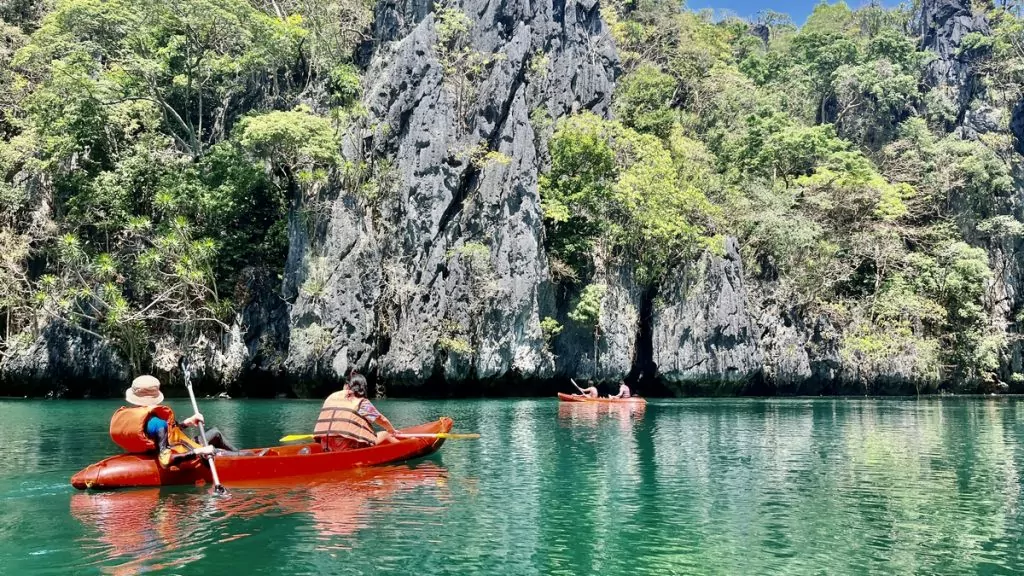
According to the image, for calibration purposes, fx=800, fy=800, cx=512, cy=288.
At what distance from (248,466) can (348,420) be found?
6.22 feet

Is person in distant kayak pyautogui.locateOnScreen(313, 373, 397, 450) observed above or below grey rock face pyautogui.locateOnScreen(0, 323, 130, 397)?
below

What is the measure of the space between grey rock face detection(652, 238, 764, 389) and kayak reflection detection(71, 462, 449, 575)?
2282 cm

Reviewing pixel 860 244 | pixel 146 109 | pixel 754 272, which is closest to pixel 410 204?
pixel 146 109

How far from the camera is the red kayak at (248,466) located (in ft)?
36.3

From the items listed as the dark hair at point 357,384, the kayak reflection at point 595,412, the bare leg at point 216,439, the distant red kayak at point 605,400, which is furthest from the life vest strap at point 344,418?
the distant red kayak at point 605,400

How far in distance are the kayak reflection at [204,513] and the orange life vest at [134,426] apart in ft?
2.19

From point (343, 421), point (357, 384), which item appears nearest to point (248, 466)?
point (343, 421)

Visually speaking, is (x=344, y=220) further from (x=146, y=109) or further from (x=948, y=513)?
(x=948, y=513)

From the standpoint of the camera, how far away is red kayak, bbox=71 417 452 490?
11055mm

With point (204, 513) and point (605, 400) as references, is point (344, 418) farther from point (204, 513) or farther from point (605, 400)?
point (605, 400)

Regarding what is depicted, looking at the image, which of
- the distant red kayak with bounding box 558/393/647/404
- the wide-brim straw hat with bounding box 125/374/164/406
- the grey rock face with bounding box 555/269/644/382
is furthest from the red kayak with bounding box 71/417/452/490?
the grey rock face with bounding box 555/269/644/382

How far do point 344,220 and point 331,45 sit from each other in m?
9.10

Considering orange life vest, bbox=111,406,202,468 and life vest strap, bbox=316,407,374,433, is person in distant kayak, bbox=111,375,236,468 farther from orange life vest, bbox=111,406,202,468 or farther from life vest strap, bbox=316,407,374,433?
life vest strap, bbox=316,407,374,433

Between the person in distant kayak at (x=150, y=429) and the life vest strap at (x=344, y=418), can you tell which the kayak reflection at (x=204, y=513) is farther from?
the life vest strap at (x=344, y=418)
